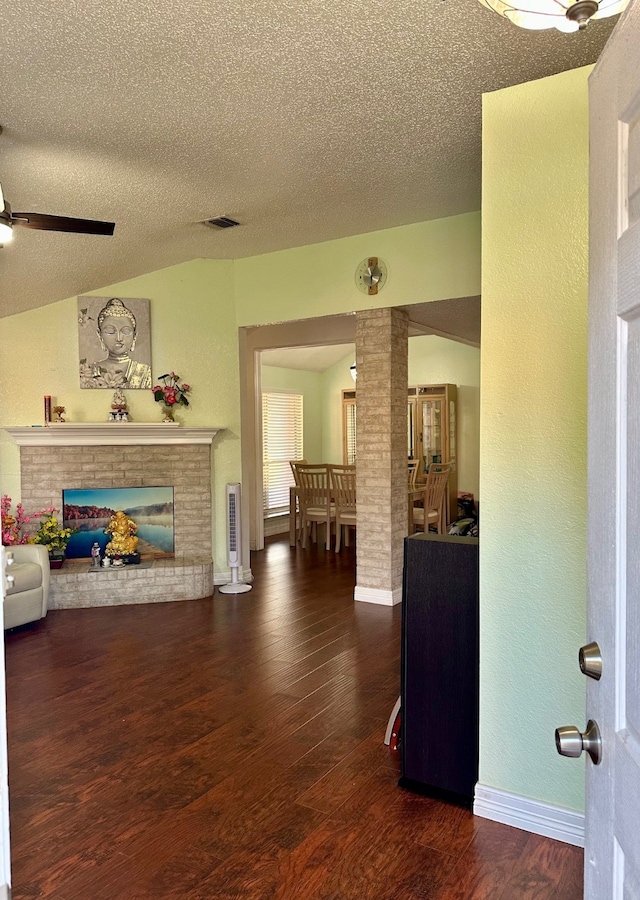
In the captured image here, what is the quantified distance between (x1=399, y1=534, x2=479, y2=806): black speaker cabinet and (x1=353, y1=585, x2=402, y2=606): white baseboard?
254 centimetres

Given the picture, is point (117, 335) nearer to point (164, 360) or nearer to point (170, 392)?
point (164, 360)

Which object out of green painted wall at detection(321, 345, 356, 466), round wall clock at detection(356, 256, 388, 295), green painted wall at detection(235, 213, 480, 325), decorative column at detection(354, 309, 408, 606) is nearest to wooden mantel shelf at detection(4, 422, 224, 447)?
green painted wall at detection(235, 213, 480, 325)

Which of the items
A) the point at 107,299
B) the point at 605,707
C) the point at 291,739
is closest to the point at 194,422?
the point at 107,299

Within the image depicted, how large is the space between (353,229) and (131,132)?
2.20 meters

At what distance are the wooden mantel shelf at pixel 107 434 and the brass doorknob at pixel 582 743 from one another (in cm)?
477

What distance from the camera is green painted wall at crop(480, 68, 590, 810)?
6.88 feet

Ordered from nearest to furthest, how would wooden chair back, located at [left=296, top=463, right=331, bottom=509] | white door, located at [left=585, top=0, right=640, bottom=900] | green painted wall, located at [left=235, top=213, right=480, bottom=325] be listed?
white door, located at [left=585, top=0, right=640, bottom=900] < green painted wall, located at [left=235, top=213, right=480, bottom=325] < wooden chair back, located at [left=296, top=463, right=331, bottom=509]

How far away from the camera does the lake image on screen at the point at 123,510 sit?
5.46m

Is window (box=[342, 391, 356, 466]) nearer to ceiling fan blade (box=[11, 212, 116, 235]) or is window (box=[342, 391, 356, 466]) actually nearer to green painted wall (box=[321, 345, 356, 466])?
green painted wall (box=[321, 345, 356, 466])

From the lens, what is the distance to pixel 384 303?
4.96 metres

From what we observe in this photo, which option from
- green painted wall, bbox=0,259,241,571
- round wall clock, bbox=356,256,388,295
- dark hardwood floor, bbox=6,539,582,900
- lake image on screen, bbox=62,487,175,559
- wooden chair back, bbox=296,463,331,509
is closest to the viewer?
dark hardwood floor, bbox=6,539,582,900

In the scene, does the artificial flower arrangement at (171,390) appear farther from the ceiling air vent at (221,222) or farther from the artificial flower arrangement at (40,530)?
the ceiling air vent at (221,222)

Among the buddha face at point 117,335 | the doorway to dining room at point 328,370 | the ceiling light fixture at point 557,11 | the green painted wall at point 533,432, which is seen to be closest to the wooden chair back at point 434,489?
the doorway to dining room at point 328,370

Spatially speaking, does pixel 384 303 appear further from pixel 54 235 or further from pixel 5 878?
pixel 5 878
